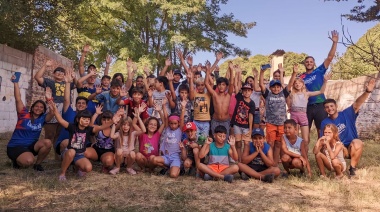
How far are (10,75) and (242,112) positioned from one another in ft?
22.5

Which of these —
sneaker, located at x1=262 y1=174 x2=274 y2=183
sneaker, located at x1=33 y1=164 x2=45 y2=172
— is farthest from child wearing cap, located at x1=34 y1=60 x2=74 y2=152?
sneaker, located at x1=262 y1=174 x2=274 y2=183

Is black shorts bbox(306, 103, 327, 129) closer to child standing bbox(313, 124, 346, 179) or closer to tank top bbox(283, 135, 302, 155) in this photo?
child standing bbox(313, 124, 346, 179)

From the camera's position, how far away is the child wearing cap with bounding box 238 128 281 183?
555 centimetres

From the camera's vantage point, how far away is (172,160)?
19.1 feet

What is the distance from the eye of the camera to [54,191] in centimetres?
450

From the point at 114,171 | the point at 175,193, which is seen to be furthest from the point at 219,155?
the point at 114,171

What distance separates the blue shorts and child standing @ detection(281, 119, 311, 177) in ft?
5.51

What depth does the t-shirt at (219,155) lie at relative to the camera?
561 cm

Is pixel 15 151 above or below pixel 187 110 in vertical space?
below

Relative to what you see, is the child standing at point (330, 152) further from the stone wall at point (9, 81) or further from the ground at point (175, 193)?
the stone wall at point (9, 81)

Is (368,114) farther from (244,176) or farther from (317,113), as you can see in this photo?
(244,176)

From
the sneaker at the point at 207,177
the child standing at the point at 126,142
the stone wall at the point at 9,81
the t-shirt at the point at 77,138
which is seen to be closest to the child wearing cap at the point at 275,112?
the sneaker at the point at 207,177

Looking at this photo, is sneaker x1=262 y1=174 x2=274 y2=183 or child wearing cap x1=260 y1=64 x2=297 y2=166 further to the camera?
child wearing cap x1=260 y1=64 x2=297 y2=166

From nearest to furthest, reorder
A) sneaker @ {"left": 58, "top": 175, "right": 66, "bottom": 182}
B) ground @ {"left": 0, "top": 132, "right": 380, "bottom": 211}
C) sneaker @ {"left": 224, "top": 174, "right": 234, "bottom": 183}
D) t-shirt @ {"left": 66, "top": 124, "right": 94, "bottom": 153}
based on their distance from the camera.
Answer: ground @ {"left": 0, "top": 132, "right": 380, "bottom": 211}
sneaker @ {"left": 58, "top": 175, "right": 66, "bottom": 182}
sneaker @ {"left": 224, "top": 174, "right": 234, "bottom": 183}
t-shirt @ {"left": 66, "top": 124, "right": 94, "bottom": 153}
